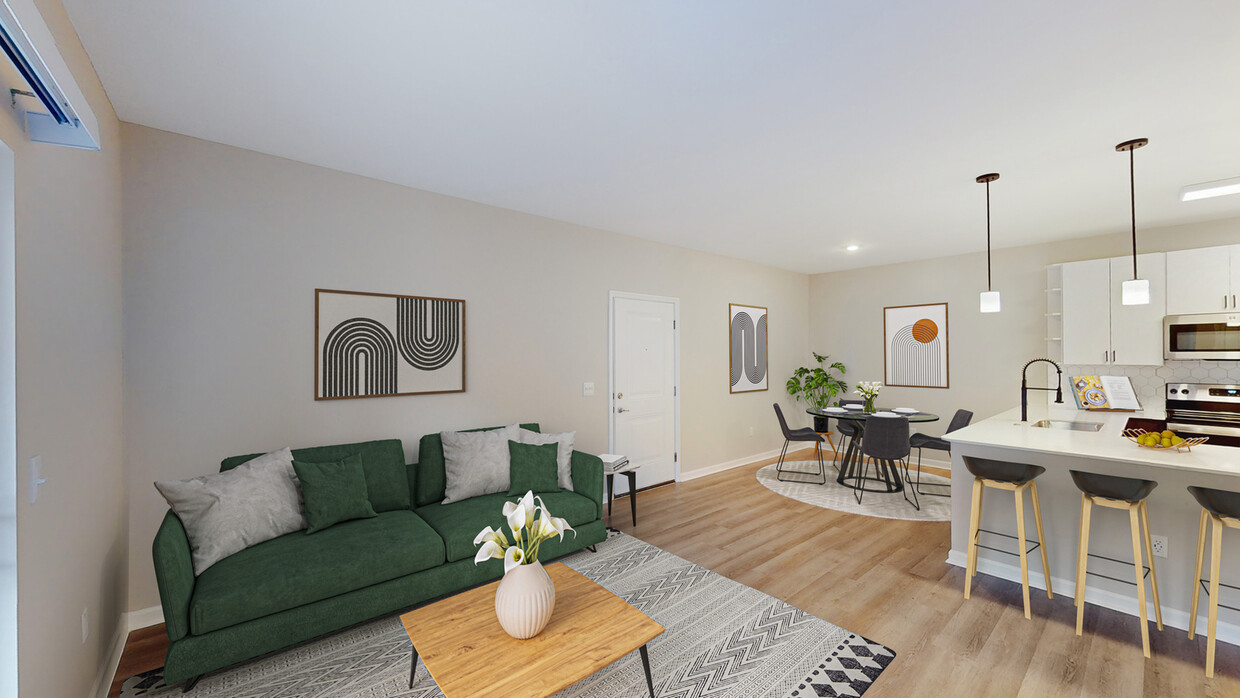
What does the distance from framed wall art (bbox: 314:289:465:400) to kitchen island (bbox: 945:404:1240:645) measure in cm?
359

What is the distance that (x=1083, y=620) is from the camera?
2607 millimetres

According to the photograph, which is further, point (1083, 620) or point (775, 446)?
point (775, 446)

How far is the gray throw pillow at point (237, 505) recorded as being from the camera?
2.27 meters

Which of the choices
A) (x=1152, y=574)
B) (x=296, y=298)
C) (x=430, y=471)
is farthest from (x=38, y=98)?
(x=1152, y=574)

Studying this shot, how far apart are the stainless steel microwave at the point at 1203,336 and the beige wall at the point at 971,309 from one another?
831 mm

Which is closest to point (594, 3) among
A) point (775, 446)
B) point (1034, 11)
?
point (1034, 11)

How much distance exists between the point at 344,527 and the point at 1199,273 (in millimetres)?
6869

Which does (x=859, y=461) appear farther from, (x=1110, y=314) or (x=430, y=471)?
(x=430, y=471)

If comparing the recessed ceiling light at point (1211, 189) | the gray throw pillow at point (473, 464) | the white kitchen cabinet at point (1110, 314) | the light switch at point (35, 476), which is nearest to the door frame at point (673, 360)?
the gray throw pillow at point (473, 464)

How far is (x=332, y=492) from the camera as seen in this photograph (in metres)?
2.74

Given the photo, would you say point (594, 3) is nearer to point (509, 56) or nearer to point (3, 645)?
point (509, 56)

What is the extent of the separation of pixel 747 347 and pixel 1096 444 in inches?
142

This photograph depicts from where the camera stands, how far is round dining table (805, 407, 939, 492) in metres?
4.87

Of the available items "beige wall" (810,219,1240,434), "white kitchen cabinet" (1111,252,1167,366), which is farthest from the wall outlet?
"beige wall" (810,219,1240,434)
